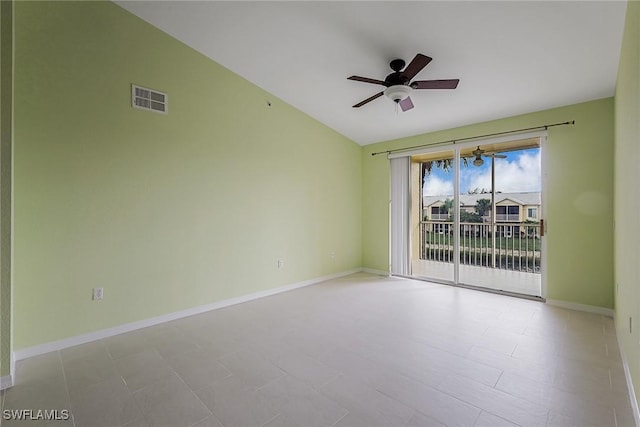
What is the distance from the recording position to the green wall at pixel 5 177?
6.44ft

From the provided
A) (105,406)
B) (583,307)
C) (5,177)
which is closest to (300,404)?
(105,406)

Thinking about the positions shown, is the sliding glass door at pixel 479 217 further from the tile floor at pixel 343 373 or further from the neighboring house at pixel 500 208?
the tile floor at pixel 343 373

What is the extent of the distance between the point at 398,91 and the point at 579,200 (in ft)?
8.96

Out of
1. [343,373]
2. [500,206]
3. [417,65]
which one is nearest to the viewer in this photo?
[343,373]

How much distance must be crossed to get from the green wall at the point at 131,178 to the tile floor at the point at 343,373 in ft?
1.47

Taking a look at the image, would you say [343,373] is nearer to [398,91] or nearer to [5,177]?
[398,91]

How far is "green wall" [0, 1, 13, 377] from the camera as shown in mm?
1964

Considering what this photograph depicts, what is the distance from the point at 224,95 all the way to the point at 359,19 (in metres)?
1.94

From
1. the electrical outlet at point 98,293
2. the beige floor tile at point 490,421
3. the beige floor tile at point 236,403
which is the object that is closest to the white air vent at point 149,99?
the electrical outlet at point 98,293

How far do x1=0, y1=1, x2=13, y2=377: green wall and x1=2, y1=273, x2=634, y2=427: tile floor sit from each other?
1.27ft

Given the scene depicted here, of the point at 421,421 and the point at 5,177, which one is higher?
the point at 5,177

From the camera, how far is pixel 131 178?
9.88 feet

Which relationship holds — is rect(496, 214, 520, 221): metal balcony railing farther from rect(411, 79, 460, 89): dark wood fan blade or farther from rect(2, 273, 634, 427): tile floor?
rect(411, 79, 460, 89): dark wood fan blade

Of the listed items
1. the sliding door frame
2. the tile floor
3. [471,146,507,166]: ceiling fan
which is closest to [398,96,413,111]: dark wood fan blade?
the sliding door frame
